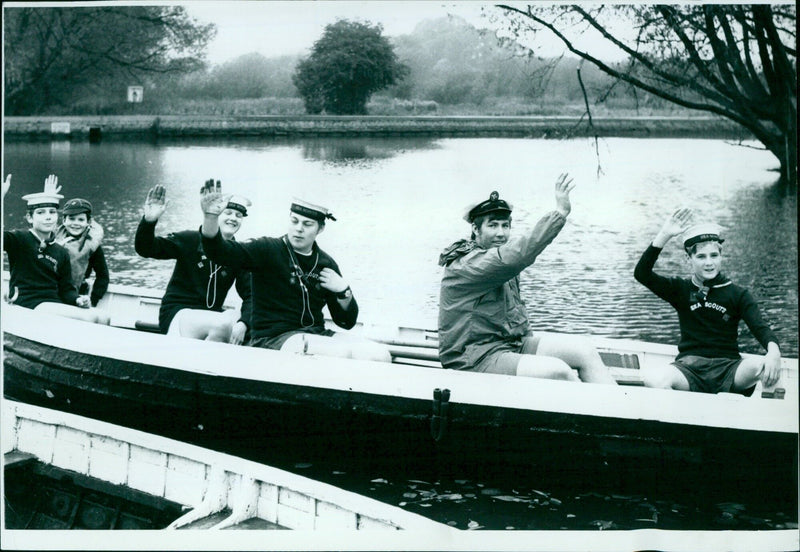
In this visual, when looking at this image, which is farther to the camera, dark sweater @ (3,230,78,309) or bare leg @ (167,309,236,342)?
dark sweater @ (3,230,78,309)

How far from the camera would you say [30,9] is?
3965 millimetres

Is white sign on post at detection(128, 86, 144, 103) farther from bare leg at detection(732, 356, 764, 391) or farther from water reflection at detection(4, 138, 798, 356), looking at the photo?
bare leg at detection(732, 356, 764, 391)

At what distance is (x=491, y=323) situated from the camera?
4039 mm

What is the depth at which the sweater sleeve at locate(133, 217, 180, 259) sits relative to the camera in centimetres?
435

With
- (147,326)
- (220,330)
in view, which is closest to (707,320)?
(220,330)

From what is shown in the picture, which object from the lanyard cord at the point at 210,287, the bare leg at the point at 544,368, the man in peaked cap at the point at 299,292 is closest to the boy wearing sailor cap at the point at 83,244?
the lanyard cord at the point at 210,287

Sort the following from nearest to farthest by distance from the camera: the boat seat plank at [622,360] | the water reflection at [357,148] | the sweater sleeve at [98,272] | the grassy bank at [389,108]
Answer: the boat seat plank at [622,360]
the grassy bank at [389,108]
the water reflection at [357,148]
the sweater sleeve at [98,272]

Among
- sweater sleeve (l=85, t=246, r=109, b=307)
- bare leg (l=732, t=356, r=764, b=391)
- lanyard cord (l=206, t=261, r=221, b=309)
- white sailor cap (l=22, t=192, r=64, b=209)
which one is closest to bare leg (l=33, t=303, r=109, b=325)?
sweater sleeve (l=85, t=246, r=109, b=307)

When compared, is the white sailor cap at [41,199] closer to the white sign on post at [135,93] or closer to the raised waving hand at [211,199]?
the white sign on post at [135,93]

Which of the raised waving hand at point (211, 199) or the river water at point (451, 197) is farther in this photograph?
the river water at point (451, 197)

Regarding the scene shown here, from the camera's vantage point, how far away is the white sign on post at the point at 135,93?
5.05 metres

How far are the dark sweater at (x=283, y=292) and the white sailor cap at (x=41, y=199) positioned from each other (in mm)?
1228

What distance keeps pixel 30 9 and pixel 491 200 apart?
2.08 meters

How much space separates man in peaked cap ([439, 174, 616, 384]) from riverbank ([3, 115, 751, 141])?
3.97 feet
